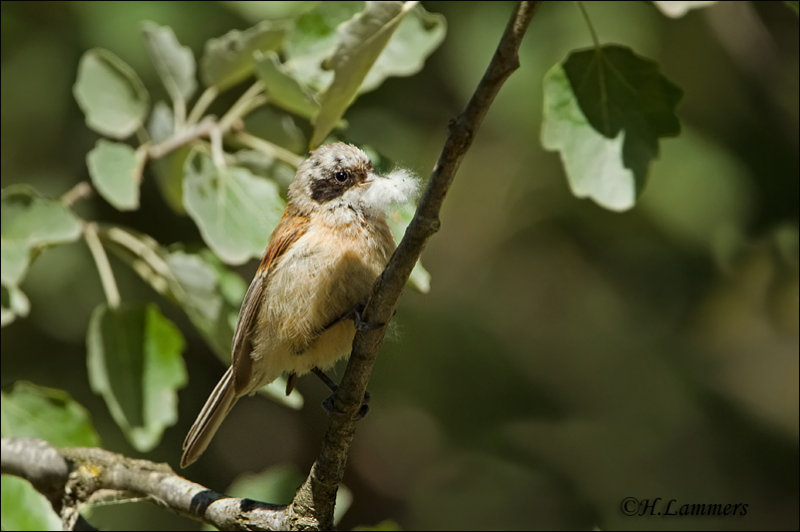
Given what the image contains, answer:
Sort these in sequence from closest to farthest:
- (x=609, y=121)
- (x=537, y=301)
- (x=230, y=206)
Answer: (x=609, y=121) < (x=230, y=206) < (x=537, y=301)

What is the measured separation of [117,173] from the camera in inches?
166

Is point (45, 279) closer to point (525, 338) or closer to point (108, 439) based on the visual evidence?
point (108, 439)

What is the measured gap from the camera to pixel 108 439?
6301 mm

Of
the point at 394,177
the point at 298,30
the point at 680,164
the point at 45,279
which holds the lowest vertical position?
the point at 45,279

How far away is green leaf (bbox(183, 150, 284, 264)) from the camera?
410 centimetres

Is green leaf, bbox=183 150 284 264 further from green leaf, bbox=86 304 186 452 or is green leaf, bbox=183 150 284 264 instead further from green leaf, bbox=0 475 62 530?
green leaf, bbox=0 475 62 530

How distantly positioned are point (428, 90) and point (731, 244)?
7.58 ft

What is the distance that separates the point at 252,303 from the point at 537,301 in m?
3.09

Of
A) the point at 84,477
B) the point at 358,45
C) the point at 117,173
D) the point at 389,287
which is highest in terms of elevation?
the point at 358,45

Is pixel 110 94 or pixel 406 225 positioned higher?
pixel 110 94

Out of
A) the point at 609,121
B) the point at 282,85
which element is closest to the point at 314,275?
the point at 282,85

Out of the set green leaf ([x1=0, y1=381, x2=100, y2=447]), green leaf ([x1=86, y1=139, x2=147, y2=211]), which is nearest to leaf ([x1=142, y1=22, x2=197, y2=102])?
green leaf ([x1=86, y1=139, x2=147, y2=211])

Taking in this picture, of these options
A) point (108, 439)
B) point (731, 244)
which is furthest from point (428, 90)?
point (108, 439)

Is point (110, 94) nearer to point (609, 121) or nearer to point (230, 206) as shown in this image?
point (230, 206)
